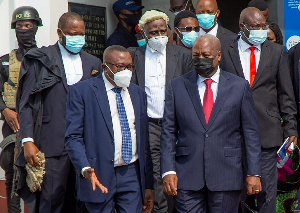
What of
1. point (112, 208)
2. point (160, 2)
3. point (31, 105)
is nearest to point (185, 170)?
point (112, 208)

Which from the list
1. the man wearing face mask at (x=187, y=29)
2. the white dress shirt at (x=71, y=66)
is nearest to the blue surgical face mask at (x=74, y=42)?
the white dress shirt at (x=71, y=66)

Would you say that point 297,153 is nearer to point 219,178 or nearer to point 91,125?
point 219,178

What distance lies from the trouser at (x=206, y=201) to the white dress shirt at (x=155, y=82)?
4.83 ft

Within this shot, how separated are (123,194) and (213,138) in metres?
0.95

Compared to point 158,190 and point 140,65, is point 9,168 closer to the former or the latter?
point 158,190

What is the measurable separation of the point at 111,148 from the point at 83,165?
1.10 feet

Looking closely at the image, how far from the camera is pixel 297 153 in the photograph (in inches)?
344

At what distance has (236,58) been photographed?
774 centimetres

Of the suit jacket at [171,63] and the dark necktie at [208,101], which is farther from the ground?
the suit jacket at [171,63]

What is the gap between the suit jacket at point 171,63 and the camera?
8242 millimetres

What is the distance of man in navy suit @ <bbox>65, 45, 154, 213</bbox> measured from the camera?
22.6ft

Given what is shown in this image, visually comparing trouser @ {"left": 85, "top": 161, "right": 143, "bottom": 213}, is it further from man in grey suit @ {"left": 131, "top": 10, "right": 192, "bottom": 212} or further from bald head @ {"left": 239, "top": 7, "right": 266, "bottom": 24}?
bald head @ {"left": 239, "top": 7, "right": 266, "bottom": 24}

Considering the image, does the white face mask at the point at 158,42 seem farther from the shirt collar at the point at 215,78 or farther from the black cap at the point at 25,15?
the black cap at the point at 25,15

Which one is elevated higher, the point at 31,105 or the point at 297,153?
the point at 31,105
